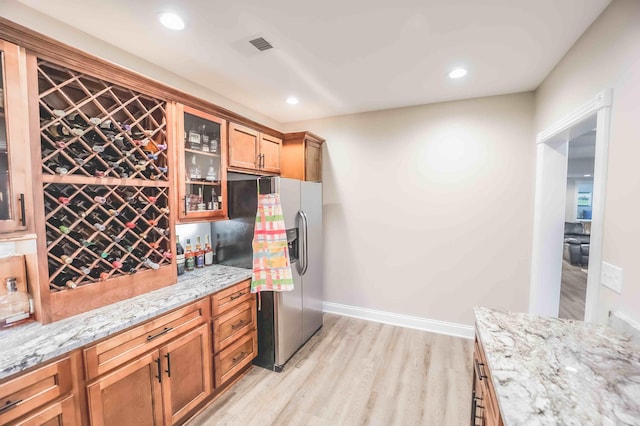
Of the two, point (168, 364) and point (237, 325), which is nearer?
point (168, 364)

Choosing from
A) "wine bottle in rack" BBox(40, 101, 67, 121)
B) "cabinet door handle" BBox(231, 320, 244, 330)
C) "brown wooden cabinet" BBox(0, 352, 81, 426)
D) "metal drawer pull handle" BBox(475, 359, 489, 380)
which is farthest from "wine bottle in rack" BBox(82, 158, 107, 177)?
"metal drawer pull handle" BBox(475, 359, 489, 380)

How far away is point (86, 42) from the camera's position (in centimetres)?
181

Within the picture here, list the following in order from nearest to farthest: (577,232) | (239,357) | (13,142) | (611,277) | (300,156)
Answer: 1. (13,142)
2. (611,277)
3. (239,357)
4. (300,156)
5. (577,232)

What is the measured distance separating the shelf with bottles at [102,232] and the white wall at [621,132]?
2740 millimetres

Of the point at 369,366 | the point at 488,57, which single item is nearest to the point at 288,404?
the point at 369,366

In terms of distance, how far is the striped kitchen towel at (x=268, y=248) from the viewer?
7.83 ft

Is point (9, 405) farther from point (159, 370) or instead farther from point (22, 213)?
point (22, 213)

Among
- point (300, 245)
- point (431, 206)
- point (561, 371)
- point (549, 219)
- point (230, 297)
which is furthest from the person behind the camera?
point (431, 206)

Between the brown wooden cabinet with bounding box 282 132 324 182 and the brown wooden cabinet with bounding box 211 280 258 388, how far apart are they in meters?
1.53

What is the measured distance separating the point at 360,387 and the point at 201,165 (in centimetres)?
237

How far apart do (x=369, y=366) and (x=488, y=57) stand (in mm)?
2845

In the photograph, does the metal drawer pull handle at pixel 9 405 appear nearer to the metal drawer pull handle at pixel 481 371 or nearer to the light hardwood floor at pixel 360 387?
the light hardwood floor at pixel 360 387

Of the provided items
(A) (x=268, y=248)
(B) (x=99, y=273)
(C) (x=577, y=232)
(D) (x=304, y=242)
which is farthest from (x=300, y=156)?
(C) (x=577, y=232)

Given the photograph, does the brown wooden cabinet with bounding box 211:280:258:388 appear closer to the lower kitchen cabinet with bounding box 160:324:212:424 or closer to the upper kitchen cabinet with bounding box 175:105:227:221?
the lower kitchen cabinet with bounding box 160:324:212:424
